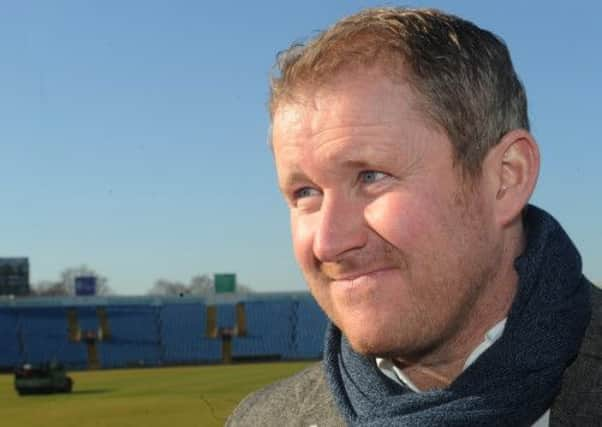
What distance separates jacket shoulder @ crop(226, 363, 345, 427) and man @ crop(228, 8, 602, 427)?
240 millimetres

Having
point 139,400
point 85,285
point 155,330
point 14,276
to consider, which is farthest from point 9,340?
point 139,400

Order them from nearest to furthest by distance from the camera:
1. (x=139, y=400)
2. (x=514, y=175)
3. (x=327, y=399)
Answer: (x=514, y=175) < (x=327, y=399) < (x=139, y=400)

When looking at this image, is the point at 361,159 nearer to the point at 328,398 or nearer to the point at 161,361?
the point at 328,398

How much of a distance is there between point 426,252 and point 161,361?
40361 millimetres

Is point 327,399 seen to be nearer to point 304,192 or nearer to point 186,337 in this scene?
point 304,192

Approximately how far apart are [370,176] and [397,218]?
0.30 ft

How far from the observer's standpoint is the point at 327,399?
6.69 ft

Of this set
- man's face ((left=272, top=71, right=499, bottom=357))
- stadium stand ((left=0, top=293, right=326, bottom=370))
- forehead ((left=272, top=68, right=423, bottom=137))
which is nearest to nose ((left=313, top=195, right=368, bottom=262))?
man's face ((left=272, top=71, right=499, bottom=357))

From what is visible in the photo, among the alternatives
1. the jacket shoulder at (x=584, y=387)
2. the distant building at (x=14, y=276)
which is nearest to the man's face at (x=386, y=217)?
the jacket shoulder at (x=584, y=387)

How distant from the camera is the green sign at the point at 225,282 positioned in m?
57.0

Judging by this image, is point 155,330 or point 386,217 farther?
point 155,330

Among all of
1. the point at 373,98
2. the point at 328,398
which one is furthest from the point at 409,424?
the point at 373,98

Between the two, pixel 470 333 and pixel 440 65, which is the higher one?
pixel 440 65

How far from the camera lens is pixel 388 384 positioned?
1806mm
